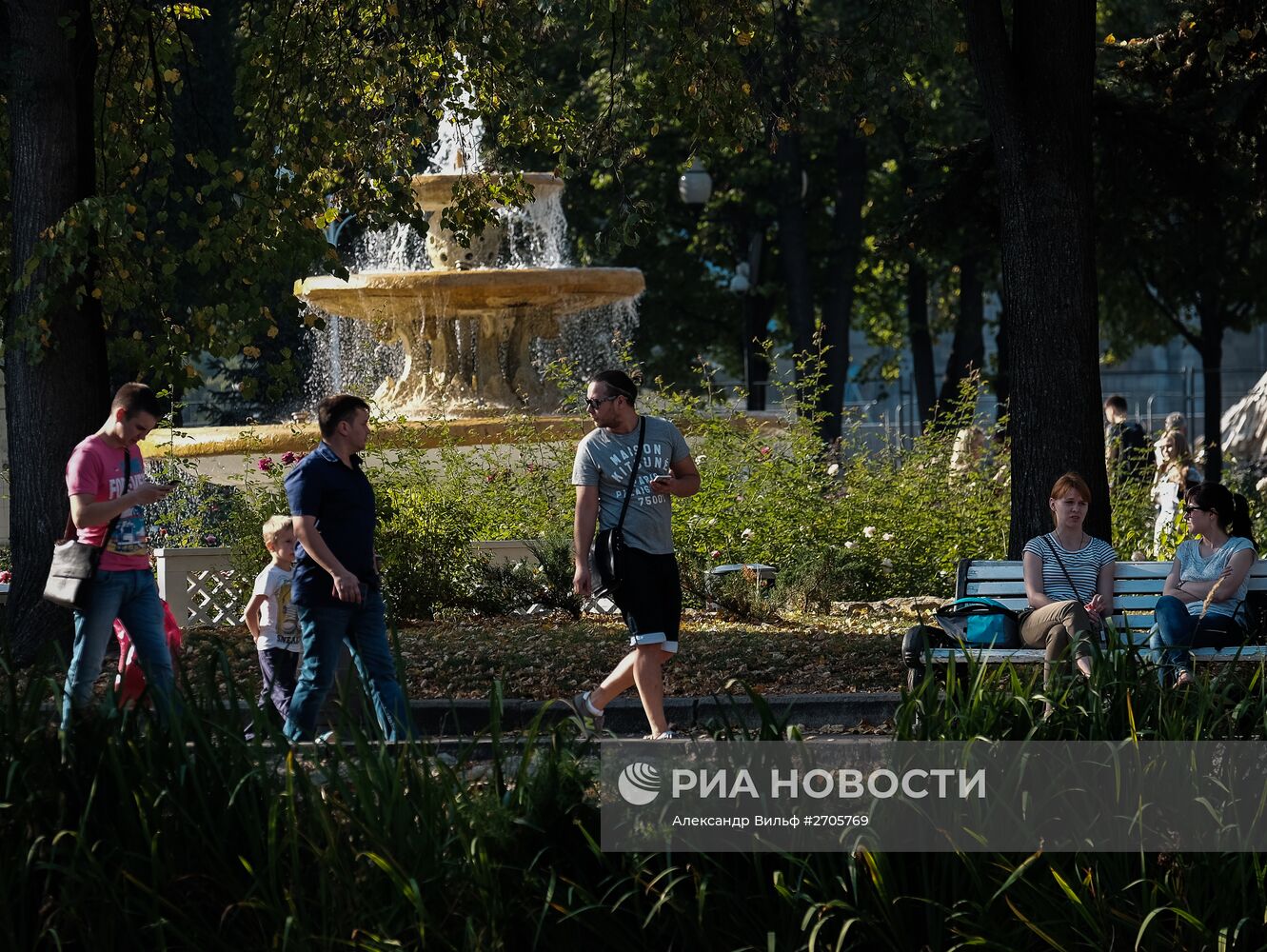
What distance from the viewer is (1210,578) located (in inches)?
325

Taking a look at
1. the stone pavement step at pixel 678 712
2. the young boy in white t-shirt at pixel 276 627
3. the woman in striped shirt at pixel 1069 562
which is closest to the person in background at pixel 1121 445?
the woman in striped shirt at pixel 1069 562

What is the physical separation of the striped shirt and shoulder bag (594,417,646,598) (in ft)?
6.54

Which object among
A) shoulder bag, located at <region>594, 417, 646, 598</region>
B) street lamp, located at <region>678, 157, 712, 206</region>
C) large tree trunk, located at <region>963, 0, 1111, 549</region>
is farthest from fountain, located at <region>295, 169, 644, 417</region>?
shoulder bag, located at <region>594, 417, 646, 598</region>

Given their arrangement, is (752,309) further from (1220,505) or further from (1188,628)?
(1188,628)

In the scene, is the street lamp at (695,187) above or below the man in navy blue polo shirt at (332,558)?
above

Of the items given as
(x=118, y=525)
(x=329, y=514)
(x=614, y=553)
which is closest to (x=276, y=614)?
(x=118, y=525)

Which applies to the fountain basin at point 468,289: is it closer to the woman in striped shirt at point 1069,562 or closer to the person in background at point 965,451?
the person in background at point 965,451

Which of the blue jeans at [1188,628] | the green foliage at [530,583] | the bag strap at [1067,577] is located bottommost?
the green foliage at [530,583]

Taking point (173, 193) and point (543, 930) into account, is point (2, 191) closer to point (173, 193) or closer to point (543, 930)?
point (173, 193)

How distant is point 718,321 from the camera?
35000 mm

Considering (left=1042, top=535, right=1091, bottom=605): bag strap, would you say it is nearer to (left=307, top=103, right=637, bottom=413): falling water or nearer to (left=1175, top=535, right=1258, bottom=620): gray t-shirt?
(left=1175, top=535, right=1258, bottom=620): gray t-shirt

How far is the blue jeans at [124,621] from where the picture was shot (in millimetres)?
7336

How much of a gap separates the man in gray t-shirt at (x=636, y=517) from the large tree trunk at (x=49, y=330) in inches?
163

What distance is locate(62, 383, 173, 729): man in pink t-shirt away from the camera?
7332mm
